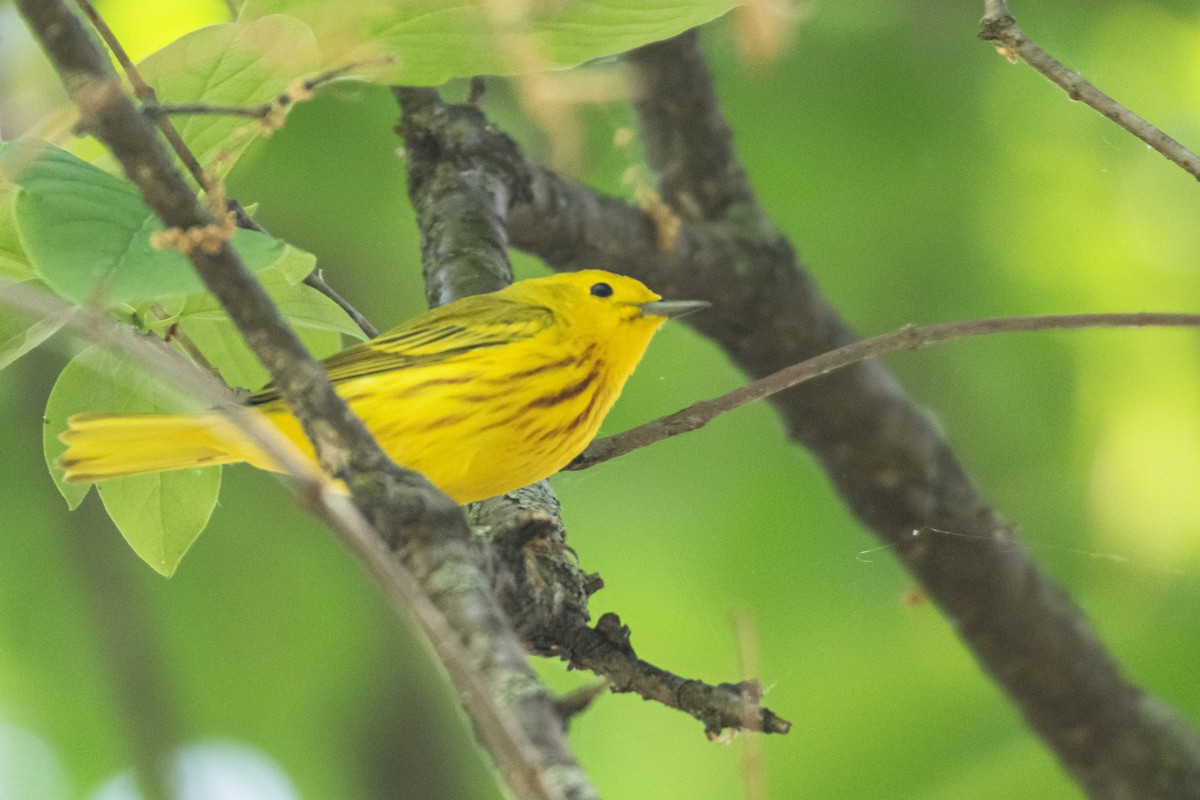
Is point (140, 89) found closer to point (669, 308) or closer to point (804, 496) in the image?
point (669, 308)

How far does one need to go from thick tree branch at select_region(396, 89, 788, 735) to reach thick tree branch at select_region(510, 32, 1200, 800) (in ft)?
1.00

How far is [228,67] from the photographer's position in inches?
41.9

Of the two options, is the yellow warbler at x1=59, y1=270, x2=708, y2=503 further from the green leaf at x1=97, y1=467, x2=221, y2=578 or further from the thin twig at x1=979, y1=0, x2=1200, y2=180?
the thin twig at x1=979, y1=0, x2=1200, y2=180

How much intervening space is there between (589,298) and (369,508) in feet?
3.75

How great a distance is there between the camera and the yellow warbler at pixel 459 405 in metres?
1.19

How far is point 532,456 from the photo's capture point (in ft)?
4.64

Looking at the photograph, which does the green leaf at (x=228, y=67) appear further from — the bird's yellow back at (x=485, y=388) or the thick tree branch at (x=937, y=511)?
the thick tree branch at (x=937, y=511)

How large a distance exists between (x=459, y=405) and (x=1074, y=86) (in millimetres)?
722

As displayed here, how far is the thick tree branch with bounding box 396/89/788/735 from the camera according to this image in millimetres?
1044

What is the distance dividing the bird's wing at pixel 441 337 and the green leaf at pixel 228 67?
0.40 metres

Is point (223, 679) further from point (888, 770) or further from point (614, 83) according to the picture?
point (614, 83)

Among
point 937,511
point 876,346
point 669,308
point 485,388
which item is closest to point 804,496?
point 937,511

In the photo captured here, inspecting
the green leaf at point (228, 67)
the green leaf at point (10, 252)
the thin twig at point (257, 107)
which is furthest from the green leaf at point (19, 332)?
the thin twig at point (257, 107)

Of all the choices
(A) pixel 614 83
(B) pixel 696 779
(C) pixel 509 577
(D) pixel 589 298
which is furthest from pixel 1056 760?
(A) pixel 614 83
